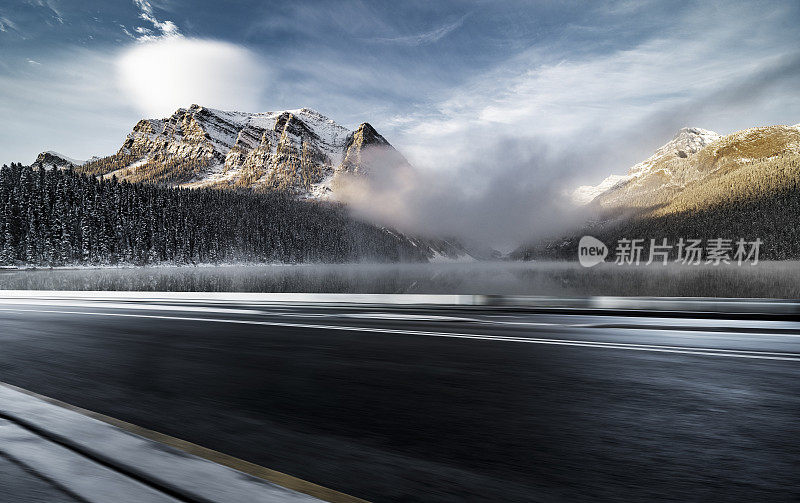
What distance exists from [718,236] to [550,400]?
227 metres

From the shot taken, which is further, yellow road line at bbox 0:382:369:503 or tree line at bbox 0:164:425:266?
tree line at bbox 0:164:425:266

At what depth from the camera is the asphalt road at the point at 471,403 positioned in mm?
2910

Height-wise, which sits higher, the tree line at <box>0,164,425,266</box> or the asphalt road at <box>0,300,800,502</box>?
the tree line at <box>0,164,425,266</box>

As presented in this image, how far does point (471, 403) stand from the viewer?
464 centimetres

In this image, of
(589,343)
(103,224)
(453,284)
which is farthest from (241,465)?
(103,224)

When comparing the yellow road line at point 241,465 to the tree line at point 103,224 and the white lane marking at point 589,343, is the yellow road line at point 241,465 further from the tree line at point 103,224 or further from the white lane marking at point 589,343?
the tree line at point 103,224

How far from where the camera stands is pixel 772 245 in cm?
17025

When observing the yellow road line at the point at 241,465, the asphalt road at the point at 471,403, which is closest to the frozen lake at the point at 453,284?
the asphalt road at the point at 471,403

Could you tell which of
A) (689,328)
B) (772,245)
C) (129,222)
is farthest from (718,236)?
(689,328)

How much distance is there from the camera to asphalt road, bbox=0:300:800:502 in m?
2.91

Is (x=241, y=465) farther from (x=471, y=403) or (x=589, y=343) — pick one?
(x=589, y=343)

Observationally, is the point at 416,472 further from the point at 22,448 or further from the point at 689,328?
the point at 689,328

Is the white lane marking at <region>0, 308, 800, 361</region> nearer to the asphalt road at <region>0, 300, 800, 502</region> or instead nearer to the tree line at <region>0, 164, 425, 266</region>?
the asphalt road at <region>0, 300, 800, 502</region>

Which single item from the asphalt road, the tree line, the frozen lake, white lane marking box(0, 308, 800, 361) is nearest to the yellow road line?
the asphalt road
